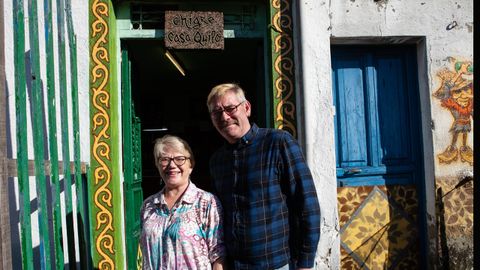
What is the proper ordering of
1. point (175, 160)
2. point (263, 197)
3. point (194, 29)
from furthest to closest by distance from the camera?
1. point (194, 29)
2. point (175, 160)
3. point (263, 197)

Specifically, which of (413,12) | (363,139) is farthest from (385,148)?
(413,12)

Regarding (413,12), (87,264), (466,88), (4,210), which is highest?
(413,12)

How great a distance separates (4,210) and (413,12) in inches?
144

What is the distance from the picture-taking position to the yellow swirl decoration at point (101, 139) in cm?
385

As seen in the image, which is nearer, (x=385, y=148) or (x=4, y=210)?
(x=4, y=210)

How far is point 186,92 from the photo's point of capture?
32.4ft

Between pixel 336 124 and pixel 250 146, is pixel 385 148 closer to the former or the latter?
pixel 336 124

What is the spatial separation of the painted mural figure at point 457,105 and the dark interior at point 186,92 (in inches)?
92.9

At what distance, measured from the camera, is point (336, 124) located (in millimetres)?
4195

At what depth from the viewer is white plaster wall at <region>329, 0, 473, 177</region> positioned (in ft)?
13.3

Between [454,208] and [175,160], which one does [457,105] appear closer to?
[454,208]

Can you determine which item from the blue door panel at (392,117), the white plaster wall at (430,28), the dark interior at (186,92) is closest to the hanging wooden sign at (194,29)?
the white plaster wall at (430,28)

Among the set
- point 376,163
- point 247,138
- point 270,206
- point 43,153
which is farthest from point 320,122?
point 43,153

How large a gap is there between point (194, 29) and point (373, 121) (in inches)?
72.7
